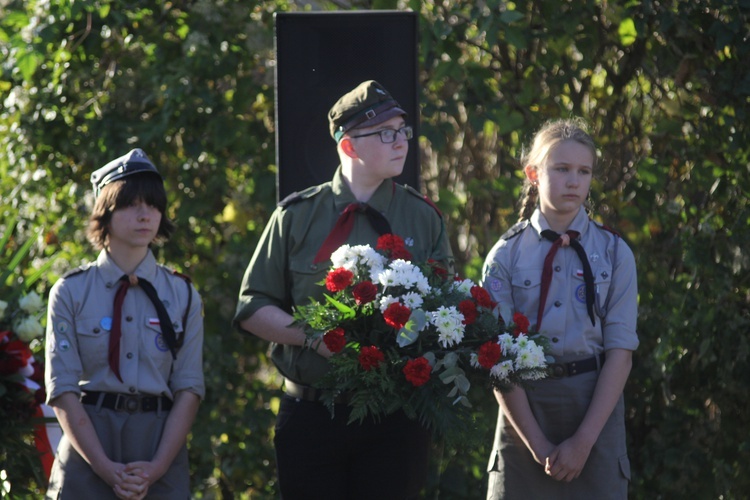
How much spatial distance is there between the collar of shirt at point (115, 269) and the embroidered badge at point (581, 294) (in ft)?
4.59

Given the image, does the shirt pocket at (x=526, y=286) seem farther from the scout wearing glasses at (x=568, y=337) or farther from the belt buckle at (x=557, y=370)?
the belt buckle at (x=557, y=370)

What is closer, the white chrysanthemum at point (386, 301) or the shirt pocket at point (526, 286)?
the white chrysanthemum at point (386, 301)

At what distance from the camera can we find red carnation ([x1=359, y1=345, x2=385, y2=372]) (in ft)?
8.90

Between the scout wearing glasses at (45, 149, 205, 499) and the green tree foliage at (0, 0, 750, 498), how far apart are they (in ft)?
5.33

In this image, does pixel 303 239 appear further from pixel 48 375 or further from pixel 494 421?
pixel 494 421

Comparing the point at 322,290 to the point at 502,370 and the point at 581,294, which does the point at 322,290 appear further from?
the point at 581,294

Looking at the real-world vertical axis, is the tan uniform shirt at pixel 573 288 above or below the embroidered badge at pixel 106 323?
above

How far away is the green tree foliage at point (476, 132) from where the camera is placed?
4500mm

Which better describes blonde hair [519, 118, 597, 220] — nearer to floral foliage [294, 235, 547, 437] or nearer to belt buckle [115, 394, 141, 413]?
floral foliage [294, 235, 547, 437]

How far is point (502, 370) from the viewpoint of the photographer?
2.74 meters

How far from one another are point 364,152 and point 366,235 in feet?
0.86

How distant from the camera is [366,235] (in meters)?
3.17

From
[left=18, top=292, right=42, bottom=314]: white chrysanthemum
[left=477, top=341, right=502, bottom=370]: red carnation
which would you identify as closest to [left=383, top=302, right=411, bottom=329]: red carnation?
[left=477, top=341, right=502, bottom=370]: red carnation

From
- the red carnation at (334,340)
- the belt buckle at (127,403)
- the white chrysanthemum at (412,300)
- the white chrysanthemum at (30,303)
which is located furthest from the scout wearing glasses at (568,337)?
the white chrysanthemum at (30,303)
